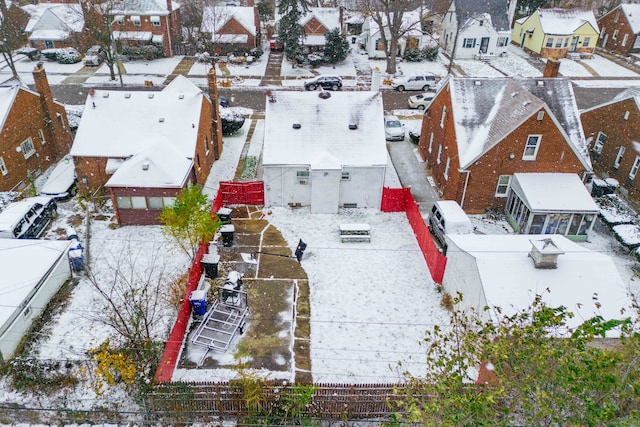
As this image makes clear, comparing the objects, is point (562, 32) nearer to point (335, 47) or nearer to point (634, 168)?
point (335, 47)

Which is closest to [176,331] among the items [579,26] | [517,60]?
[517,60]

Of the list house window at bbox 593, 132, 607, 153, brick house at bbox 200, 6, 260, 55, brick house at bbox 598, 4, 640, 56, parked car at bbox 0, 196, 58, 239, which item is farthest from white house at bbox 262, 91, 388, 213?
brick house at bbox 598, 4, 640, 56

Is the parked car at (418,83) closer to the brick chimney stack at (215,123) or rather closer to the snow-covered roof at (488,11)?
the snow-covered roof at (488,11)

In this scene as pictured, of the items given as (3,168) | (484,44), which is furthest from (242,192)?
(484,44)

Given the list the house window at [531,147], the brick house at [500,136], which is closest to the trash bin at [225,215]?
the brick house at [500,136]

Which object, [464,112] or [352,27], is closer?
[464,112]

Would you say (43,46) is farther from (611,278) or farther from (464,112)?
(611,278)

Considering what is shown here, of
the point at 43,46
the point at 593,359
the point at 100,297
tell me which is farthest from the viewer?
the point at 43,46
